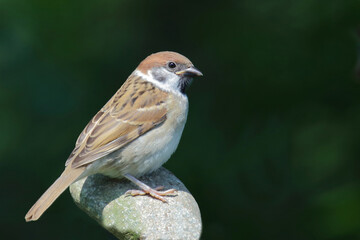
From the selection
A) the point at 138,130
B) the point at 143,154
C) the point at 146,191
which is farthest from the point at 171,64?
the point at 146,191

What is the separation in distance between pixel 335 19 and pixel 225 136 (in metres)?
1.26

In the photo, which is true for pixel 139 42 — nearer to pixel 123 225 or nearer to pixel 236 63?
pixel 236 63

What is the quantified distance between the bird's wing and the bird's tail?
0.05m

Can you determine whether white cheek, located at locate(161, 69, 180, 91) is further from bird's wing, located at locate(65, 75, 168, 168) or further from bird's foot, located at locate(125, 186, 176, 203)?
bird's foot, located at locate(125, 186, 176, 203)

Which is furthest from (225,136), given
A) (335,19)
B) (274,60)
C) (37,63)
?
(37,63)

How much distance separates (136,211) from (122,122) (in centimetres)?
68

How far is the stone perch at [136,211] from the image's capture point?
10.9ft

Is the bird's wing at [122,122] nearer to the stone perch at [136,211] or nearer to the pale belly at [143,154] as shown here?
the pale belly at [143,154]

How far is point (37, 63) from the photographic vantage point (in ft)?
17.3

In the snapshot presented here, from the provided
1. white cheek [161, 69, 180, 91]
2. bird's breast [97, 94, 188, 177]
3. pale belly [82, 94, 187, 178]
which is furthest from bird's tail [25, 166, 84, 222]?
white cheek [161, 69, 180, 91]

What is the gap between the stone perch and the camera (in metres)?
3.32

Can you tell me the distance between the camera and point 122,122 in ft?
13.0

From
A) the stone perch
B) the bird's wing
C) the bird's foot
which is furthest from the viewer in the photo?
the bird's wing

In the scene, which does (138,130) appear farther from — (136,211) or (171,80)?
(136,211)
